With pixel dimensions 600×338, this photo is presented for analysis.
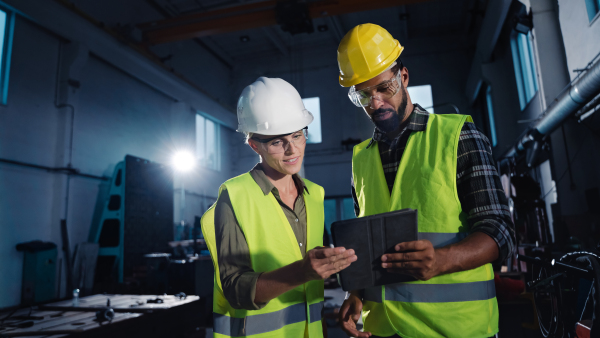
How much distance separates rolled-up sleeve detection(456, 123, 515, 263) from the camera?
1296 mm

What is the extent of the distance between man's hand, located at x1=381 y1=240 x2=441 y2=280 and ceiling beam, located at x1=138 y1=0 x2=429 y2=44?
8792 mm

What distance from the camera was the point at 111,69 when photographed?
9.21m

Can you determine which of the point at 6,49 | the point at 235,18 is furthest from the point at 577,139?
the point at 6,49

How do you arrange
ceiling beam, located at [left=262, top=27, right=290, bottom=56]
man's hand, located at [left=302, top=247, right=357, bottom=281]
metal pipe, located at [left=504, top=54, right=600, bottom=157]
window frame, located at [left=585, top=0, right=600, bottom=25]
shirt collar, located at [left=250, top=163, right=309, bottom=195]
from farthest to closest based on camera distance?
ceiling beam, located at [left=262, top=27, right=290, bottom=56] → window frame, located at [left=585, top=0, right=600, bottom=25] → metal pipe, located at [left=504, top=54, right=600, bottom=157] → shirt collar, located at [left=250, top=163, right=309, bottom=195] → man's hand, located at [left=302, top=247, right=357, bottom=281]

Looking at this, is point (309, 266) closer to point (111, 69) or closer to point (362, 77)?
point (362, 77)

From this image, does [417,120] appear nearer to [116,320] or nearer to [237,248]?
[237,248]

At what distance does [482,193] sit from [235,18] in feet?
30.5

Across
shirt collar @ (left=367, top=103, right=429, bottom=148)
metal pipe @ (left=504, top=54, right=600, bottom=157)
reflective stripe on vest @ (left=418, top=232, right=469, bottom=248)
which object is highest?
metal pipe @ (left=504, top=54, right=600, bottom=157)

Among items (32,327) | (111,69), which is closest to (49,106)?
(111,69)

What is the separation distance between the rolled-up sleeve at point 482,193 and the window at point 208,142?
40.2 ft

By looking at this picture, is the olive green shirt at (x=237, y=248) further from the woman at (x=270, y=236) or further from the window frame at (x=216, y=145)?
the window frame at (x=216, y=145)

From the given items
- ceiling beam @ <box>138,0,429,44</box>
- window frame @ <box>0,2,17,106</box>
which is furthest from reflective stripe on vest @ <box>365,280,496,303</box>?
ceiling beam @ <box>138,0,429,44</box>

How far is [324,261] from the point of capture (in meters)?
1.19

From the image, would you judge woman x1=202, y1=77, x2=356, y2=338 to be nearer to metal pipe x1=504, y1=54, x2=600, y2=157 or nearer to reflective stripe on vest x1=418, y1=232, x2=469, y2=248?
reflective stripe on vest x1=418, y1=232, x2=469, y2=248
